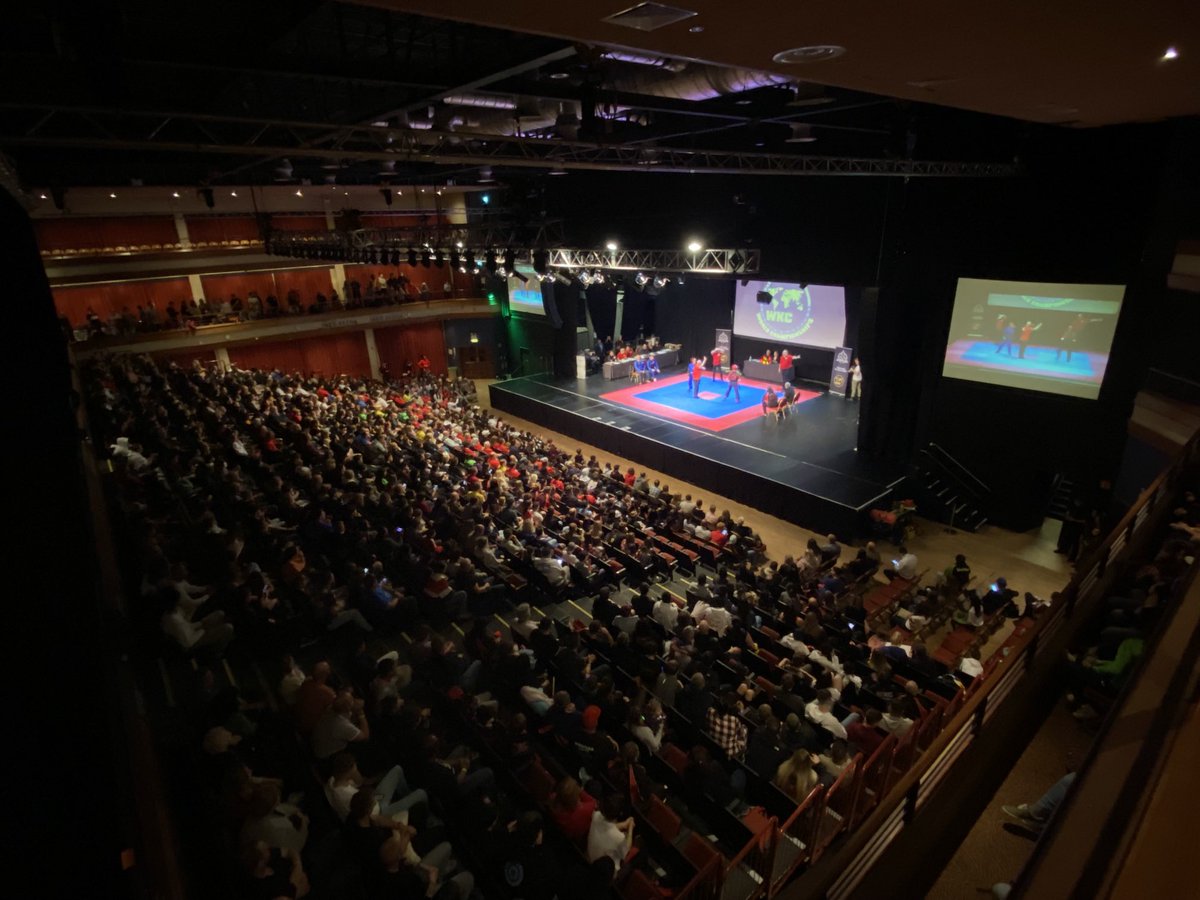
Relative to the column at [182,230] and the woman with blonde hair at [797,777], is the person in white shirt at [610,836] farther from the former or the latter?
the column at [182,230]

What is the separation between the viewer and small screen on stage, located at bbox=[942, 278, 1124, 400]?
10.9m

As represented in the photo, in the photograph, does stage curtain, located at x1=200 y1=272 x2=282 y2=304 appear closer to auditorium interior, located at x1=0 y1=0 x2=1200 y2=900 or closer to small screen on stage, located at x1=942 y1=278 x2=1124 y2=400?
auditorium interior, located at x1=0 y1=0 x2=1200 y2=900

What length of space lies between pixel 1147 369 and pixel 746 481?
714 centimetres

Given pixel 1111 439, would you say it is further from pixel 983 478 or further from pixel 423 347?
pixel 423 347

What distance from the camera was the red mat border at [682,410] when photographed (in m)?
17.1

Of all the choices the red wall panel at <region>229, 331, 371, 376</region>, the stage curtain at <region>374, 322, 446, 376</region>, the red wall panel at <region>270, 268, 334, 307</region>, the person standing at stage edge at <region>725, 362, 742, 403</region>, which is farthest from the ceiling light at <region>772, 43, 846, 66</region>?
the stage curtain at <region>374, 322, 446, 376</region>

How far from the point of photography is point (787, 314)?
20.1 meters

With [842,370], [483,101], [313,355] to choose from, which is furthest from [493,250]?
[313,355]

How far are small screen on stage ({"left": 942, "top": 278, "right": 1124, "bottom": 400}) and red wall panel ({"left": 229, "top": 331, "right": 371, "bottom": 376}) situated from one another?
66.1 feet

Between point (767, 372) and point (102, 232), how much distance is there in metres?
20.8

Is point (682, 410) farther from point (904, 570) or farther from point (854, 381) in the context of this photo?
point (904, 570)

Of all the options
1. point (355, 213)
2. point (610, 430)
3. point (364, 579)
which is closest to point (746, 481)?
point (610, 430)

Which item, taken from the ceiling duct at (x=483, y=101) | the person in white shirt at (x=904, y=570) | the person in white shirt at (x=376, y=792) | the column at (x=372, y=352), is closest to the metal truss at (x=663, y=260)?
the ceiling duct at (x=483, y=101)

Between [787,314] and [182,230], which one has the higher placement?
[182,230]
